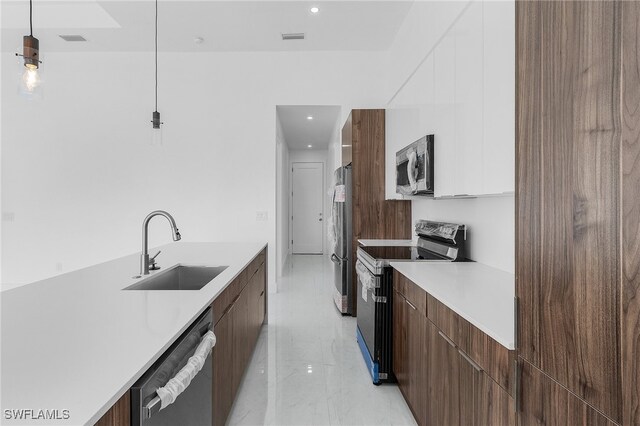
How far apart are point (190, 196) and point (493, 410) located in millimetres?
4496

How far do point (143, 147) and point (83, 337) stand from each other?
14.5 ft

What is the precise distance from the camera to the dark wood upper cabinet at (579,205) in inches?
25.7

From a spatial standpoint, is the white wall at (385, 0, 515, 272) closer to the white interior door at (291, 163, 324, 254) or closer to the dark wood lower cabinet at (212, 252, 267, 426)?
the dark wood lower cabinet at (212, 252, 267, 426)

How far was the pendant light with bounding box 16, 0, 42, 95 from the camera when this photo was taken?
70.5 inches

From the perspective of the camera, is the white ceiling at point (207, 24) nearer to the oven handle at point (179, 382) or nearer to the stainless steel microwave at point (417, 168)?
the stainless steel microwave at point (417, 168)

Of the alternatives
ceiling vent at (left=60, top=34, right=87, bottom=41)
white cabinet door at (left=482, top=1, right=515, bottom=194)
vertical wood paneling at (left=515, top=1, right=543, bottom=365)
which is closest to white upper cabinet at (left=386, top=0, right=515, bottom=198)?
white cabinet door at (left=482, top=1, right=515, bottom=194)

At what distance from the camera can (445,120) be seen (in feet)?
7.30

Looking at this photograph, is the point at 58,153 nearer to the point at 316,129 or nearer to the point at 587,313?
the point at 316,129

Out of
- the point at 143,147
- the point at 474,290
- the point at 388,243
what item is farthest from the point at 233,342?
the point at 143,147

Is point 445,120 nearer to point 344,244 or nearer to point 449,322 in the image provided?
point 449,322

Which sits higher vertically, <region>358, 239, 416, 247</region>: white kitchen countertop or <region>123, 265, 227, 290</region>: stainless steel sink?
<region>358, 239, 416, 247</region>: white kitchen countertop

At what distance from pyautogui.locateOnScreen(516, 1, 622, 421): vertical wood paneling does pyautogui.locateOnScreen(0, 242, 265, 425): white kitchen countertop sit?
3.14 feet

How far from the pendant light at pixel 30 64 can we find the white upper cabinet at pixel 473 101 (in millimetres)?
2185

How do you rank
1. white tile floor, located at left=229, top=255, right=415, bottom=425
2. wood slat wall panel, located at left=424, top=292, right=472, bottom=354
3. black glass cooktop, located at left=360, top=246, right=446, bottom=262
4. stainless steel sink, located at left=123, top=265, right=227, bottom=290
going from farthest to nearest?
black glass cooktop, located at left=360, top=246, right=446, bottom=262, stainless steel sink, located at left=123, top=265, right=227, bottom=290, white tile floor, located at left=229, top=255, right=415, bottom=425, wood slat wall panel, located at left=424, top=292, right=472, bottom=354
